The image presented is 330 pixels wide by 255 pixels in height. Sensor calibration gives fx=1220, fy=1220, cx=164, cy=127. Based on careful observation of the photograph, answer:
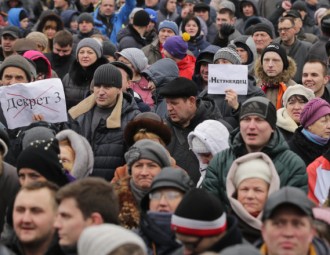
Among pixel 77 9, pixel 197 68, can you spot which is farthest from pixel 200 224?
pixel 77 9

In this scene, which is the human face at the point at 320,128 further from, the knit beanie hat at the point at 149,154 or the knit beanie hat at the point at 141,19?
the knit beanie hat at the point at 141,19

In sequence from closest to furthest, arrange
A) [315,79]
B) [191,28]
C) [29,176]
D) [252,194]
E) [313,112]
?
[252,194] < [29,176] < [313,112] < [315,79] < [191,28]

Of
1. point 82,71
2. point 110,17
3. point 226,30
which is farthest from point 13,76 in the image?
point 110,17

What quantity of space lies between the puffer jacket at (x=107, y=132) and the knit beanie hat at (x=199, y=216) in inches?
114

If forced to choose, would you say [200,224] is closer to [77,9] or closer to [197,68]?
[197,68]

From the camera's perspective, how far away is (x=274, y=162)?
8906 mm

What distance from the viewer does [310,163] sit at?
1013 centimetres

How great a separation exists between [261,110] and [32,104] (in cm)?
240

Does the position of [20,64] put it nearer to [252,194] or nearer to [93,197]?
[252,194]

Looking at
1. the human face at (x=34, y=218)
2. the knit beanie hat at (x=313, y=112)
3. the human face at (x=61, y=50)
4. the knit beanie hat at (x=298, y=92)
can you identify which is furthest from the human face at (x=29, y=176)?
the human face at (x=61, y=50)

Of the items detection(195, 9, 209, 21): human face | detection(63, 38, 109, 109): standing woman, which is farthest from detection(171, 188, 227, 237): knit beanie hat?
detection(195, 9, 209, 21): human face

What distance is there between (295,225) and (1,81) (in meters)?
5.27

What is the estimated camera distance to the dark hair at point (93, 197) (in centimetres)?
727

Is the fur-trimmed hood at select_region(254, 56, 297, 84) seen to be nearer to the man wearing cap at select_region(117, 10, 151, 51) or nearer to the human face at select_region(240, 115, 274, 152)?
the human face at select_region(240, 115, 274, 152)
